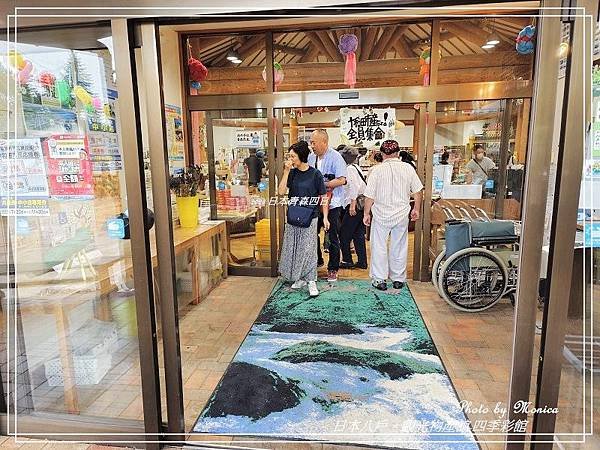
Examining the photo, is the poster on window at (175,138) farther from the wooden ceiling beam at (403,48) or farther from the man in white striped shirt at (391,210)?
the wooden ceiling beam at (403,48)

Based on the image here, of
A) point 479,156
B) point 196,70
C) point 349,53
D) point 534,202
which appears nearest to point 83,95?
point 534,202

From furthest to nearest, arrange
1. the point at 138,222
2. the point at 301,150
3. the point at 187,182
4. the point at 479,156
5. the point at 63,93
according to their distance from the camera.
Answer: the point at 479,156 < the point at 187,182 < the point at 301,150 < the point at 63,93 < the point at 138,222

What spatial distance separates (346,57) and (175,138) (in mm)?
2112

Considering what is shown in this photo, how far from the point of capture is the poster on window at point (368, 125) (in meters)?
4.40

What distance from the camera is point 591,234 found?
1.50m

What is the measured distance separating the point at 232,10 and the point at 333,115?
356cm

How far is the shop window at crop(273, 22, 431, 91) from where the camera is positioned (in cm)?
439

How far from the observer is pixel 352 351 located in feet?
9.25

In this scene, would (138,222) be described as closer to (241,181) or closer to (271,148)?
(271,148)

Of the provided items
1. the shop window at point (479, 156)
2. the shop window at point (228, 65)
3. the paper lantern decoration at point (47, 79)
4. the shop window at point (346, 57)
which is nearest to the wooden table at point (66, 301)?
the paper lantern decoration at point (47, 79)

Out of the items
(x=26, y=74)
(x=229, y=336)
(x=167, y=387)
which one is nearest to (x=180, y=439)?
(x=167, y=387)

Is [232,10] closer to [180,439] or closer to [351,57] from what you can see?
[180,439]

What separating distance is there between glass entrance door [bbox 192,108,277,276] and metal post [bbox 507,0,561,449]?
3.33 meters

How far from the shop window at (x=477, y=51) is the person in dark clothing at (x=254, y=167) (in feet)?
7.21
